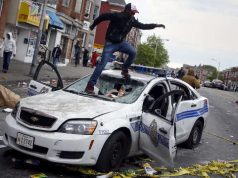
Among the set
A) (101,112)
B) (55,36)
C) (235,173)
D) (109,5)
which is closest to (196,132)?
(235,173)

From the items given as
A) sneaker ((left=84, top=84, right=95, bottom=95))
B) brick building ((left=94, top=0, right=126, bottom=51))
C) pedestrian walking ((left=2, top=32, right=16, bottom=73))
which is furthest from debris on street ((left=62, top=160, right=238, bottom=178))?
brick building ((left=94, top=0, right=126, bottom=51))

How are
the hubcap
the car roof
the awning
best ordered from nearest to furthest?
the car roof, the hubcap, the awning

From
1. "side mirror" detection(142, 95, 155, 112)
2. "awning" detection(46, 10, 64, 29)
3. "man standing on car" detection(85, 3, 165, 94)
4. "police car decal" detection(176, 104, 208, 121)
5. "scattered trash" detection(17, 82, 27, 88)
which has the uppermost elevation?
"awning" detection(46, 10, 64, 29)

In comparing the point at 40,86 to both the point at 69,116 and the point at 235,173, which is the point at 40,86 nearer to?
the point at 69,116

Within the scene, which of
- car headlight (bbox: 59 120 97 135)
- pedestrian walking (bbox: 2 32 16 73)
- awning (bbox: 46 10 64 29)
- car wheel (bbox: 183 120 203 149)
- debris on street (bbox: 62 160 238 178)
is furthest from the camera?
awning (bbox: 46 10 64 29)

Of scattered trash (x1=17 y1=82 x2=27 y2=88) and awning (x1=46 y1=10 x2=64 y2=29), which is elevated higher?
awning (x1=46 y1=10 x2=64 y2=29)

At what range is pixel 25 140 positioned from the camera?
6320 millimetres

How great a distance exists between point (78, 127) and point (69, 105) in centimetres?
63

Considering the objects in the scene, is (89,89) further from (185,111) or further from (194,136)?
(194,136)

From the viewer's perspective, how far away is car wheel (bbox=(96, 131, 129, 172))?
6.46 metres

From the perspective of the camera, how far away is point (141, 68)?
9.16 metres

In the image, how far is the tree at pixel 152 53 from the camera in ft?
343

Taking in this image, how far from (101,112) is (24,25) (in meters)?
24.2

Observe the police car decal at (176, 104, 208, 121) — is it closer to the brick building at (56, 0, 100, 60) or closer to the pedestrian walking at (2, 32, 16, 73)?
the pedestrian walking at (2, 32, 16, 73)
